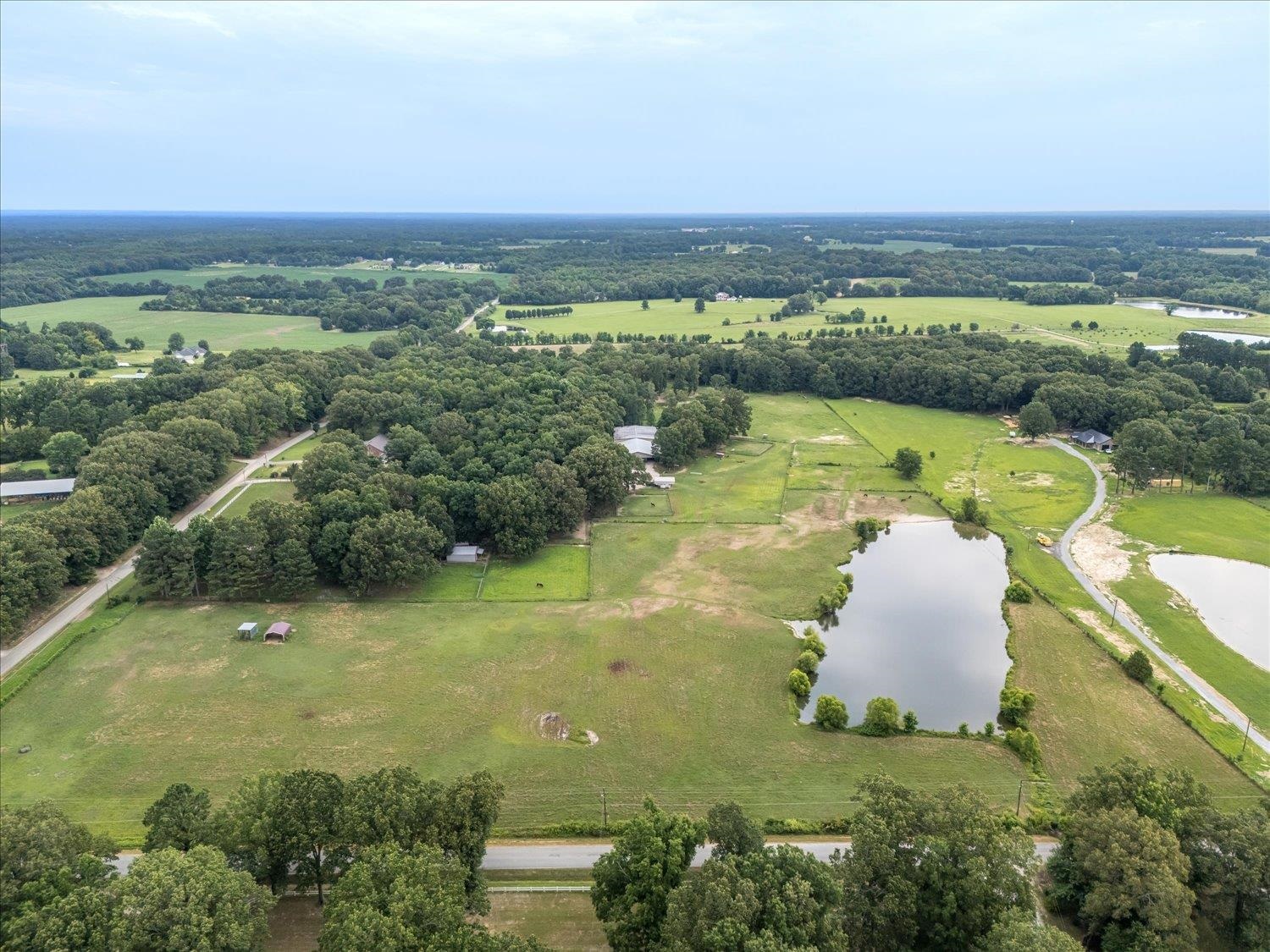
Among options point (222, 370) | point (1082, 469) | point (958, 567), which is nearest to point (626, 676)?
point (958, 567)

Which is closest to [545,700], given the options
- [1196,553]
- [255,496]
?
[255,496]

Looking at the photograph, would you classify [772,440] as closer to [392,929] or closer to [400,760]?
[400,760]

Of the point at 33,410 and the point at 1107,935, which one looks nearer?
the point at 1107,935

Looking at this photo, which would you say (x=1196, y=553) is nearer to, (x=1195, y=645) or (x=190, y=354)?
(x=1195, y=645)

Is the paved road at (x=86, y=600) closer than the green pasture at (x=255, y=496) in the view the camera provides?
Yes

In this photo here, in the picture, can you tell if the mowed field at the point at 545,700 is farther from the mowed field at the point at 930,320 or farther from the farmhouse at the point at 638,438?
the mowed field at the point at 930,320

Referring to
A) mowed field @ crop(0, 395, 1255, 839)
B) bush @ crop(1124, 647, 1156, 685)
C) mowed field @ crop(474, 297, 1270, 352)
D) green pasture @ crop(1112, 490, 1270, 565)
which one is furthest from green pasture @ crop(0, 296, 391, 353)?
bush @ crop(1124, 647, 1156, 685)

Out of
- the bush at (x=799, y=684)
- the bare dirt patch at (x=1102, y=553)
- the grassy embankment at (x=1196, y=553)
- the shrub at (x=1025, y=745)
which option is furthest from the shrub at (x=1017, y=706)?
the bare dirt patch at (x=1102, y=553)
